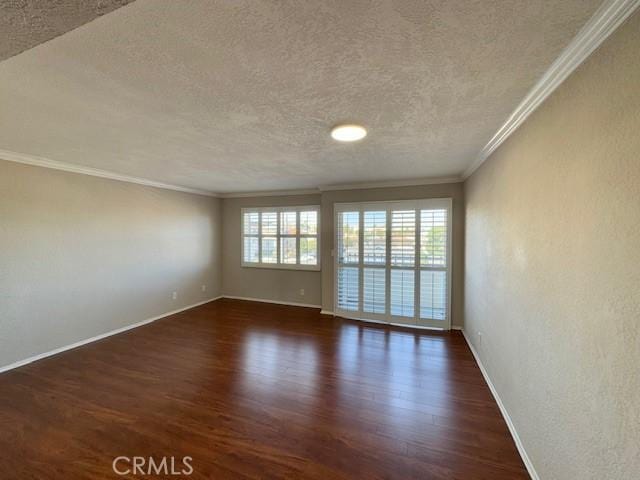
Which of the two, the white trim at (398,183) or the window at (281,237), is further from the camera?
the window at (281,237)

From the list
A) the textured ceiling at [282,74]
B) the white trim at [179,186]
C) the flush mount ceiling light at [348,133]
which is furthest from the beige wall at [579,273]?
the white trim at [179,186]

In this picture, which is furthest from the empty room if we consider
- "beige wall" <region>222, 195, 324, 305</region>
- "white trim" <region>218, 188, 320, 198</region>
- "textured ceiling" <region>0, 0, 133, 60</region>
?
"beige wall" <region>222, 195, 324, 305</region>

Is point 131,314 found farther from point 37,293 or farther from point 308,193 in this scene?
point 308,193

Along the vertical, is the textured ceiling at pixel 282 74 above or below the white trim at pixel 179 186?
below

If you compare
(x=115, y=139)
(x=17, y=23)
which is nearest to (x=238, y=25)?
(x=17, y=23)

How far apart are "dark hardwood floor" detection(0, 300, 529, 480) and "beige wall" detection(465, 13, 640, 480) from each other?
1.94ft

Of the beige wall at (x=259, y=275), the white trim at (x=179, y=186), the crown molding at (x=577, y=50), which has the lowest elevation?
the beige wall at (x=259, y=275)

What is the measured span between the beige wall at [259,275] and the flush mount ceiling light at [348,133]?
2.93m

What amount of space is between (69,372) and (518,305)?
4316 mm

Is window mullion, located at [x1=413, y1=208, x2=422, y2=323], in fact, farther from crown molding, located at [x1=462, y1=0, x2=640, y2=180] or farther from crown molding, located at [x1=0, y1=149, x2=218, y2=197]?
crown molding, located at [x1=0, y1=149, x2=218, y2=197]

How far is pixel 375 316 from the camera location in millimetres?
4383

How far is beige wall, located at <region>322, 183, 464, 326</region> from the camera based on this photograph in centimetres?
394

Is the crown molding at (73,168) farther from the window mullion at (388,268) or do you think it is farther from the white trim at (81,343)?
the window mullion at (388,268)

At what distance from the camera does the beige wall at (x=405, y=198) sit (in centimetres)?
394
